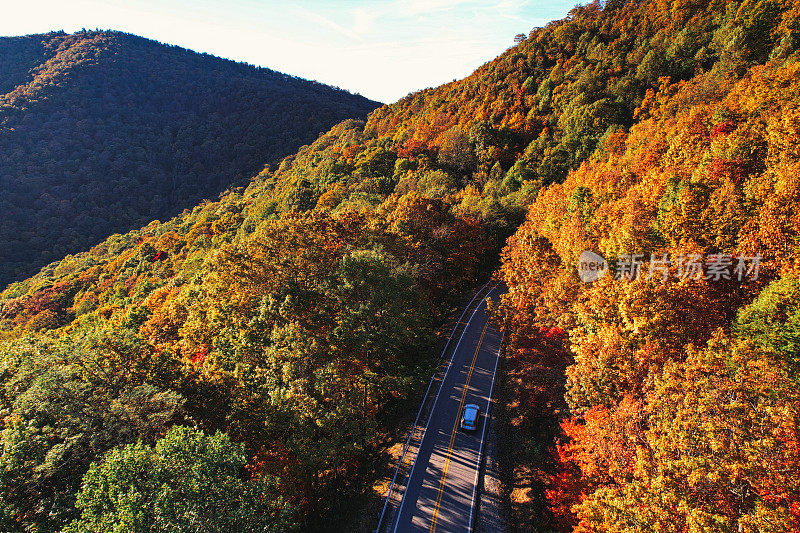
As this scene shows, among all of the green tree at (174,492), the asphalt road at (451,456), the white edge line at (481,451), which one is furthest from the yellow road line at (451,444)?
the green tree at (174,492)

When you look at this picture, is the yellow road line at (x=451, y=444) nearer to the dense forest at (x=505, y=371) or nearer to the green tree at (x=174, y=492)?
the dense forest at (x=505, y=371)

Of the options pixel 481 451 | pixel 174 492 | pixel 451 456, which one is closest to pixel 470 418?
pixel 481 451

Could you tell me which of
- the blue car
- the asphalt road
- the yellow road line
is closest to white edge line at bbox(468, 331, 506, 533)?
the asphalt road

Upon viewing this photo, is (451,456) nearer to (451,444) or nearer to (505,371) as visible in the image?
(451,444)

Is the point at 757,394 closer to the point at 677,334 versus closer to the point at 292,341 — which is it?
the point at 677,334

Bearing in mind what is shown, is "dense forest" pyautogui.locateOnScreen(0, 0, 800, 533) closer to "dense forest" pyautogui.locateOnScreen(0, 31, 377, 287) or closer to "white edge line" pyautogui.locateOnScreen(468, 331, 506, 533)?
"white edge line" pyautogui.locateOnScreen(468, 331, 506, 533)

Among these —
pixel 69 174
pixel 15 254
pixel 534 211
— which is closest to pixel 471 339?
pixel 534 211
